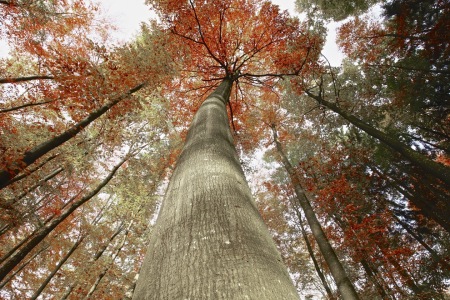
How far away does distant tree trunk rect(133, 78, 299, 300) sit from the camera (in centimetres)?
78

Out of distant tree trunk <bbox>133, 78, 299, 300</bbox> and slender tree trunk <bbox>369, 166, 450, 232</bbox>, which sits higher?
slender tree trunk <bbox>369, 166, 450, 232</bbox>

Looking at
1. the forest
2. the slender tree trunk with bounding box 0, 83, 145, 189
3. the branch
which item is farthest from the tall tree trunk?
the branch

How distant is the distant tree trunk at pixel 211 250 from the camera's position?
783mm

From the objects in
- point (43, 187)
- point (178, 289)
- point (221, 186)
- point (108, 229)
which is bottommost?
point (178, 289)

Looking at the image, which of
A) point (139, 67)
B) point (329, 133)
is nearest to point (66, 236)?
point (139, 67)

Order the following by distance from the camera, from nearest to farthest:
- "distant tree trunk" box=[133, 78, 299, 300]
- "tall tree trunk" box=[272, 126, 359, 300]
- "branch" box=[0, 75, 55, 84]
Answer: "distant tree trunk" box=[133, 78, 299, 300] → "tall tree trunk" box=[272, 126, 359, 300] → "branch" box=[0, 75, 55, 84]

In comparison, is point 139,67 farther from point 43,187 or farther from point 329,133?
point 329,133

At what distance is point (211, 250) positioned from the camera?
909 millimetres

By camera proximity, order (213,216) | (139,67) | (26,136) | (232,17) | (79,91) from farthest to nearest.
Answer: (232,17), (139,67), (26,136), (79,91), (213,216)

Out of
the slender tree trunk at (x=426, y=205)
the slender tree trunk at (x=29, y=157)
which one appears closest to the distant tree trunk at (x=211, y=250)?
the slender tree trunk at (x=29, y=157)

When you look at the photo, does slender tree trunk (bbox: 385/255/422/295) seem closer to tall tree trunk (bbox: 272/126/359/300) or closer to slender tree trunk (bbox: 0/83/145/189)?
tall tree trunk (bbox: 272/126/359/300)

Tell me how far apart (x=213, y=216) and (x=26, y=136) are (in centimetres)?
828

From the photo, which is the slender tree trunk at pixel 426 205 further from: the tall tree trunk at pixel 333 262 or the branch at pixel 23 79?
the branch at pixel 23 79

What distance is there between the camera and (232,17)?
45.4ft
